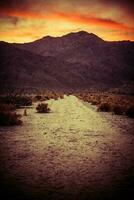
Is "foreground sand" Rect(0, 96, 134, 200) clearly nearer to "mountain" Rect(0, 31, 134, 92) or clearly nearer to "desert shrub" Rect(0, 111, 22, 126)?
"desert shrub" Rect(0, 111, 22, 126)

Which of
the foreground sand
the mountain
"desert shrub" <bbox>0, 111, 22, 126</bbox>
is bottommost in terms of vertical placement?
the foreground sand

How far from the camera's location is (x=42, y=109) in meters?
21.6

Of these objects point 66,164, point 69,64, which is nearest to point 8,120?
point 66,164

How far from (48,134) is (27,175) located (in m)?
5.57

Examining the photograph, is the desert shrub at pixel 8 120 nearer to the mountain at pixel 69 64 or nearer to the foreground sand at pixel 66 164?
the foreground sand at pixel 66 164

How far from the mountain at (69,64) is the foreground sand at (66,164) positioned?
261 ft

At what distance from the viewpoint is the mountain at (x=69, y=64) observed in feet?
325

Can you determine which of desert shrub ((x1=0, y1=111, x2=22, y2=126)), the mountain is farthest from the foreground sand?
the mountain

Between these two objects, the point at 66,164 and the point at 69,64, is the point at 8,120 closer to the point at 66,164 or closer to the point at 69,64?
the point at 66,164

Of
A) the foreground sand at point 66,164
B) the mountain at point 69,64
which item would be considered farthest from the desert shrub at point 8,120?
the mountain at point 69,64

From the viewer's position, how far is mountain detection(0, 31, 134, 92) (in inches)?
3901

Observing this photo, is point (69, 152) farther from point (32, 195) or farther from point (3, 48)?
point (3, 48)

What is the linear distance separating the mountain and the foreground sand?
3127 inches

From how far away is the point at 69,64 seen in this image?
128500 millimetres
